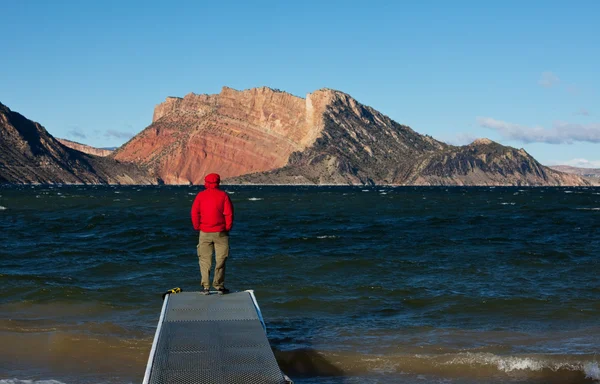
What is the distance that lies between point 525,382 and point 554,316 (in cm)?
464

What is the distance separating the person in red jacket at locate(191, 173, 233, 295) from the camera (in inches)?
441

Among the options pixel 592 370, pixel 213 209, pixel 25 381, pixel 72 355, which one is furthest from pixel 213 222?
pixel 592 370

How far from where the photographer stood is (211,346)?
8.38 metres

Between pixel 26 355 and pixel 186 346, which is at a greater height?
pixel 186 346

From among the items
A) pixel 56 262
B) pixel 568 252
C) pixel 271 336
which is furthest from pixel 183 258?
pixel 568 252

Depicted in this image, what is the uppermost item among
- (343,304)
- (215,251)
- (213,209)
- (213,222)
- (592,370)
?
(213,209)

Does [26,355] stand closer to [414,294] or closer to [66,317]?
[66,317]

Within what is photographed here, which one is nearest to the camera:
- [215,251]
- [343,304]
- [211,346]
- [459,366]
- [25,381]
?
[211,346]

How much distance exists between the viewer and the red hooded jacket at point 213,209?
1119cm

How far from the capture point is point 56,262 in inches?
893

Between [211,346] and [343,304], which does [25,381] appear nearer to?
[211,346]

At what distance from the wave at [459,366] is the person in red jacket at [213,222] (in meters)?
1.75

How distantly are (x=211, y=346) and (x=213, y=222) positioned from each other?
3193 millimetres

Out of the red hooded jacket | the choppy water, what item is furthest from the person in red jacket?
the choppy water
